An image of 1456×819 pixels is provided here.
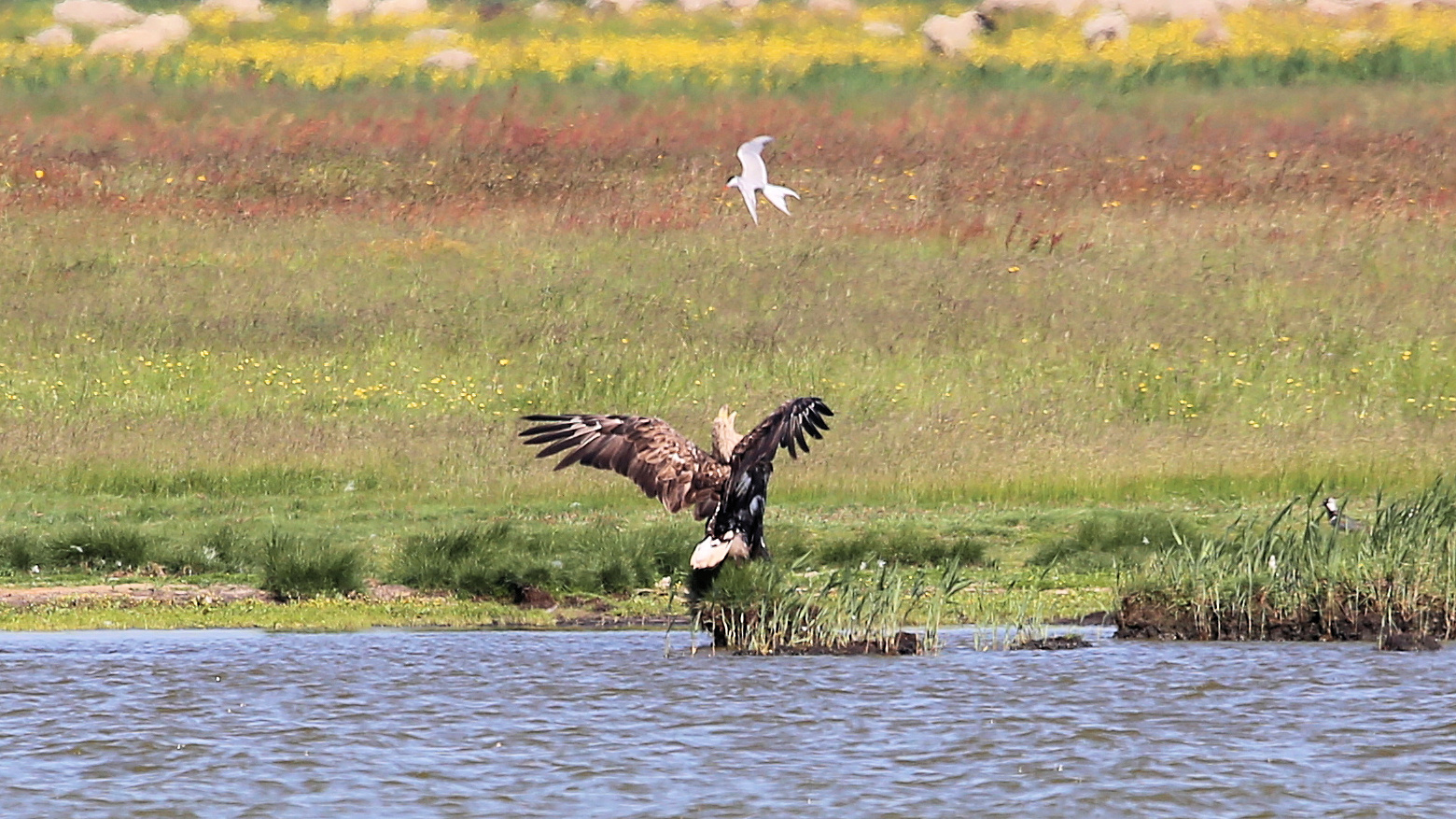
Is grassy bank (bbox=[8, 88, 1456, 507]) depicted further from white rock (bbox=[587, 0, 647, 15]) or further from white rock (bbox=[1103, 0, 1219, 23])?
white rock (bbox=[587, 0, 647, 15])

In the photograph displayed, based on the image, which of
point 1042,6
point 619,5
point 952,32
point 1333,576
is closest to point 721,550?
point 1333,576

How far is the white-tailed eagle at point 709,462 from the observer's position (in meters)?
14.3

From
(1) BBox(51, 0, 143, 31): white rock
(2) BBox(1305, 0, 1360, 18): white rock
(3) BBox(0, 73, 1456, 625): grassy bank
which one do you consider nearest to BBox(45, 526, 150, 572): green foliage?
(3) BBox(0, 73, 1456, 625): grassy bank

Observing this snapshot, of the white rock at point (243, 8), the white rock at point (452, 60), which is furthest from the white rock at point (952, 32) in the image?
the white rock at point (243, 8)

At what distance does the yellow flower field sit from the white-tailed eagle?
3108 centimetres

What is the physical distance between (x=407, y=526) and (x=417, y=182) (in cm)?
1897

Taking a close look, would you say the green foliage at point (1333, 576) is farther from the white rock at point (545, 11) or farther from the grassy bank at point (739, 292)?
the white rock at point (545, 11)

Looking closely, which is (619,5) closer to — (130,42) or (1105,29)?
(130,42)

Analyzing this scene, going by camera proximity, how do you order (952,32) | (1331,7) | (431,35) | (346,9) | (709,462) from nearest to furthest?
(709,462)
(952,32)
(1331,7)
(431,35)
(346,9)

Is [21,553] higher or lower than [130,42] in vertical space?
lower

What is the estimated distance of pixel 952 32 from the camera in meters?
48.5

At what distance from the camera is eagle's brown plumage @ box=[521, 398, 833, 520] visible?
14328 mm

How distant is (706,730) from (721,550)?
1.87 meters

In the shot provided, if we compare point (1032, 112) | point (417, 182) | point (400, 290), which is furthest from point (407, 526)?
point (1032, 112)
